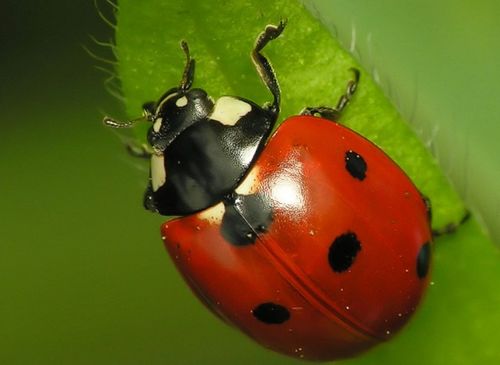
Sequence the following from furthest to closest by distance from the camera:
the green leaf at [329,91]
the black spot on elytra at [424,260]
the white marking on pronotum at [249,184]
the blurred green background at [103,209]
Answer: the blurred green background at [103,209] < the white marking on pronotum at [249,184] < the black spot on elytra at [424,260] < the green leaf at [329,91]

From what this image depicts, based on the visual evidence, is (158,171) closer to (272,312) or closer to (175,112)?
(175,112)

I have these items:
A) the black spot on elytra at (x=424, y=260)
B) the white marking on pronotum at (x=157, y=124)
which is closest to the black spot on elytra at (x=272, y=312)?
the black spot on elytra at (x=424, y=260)

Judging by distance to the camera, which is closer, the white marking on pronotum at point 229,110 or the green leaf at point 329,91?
the green leaf at point 329,91

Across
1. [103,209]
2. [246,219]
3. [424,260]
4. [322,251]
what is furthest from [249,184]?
[103,209]

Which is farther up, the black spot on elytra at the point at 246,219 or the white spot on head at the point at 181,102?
the white spot on head at the point at 181,102

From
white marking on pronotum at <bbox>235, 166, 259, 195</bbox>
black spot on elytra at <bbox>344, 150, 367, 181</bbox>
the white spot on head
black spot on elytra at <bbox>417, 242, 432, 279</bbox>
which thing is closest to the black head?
the white spot on head

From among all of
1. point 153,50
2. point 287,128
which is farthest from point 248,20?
point 287,128

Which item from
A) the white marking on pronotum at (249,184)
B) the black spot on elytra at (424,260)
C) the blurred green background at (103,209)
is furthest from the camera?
the blurred green background at (103,209)

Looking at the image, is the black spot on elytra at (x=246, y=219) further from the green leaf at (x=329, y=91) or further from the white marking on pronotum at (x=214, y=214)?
the green leaf at (x=329, y=91)
